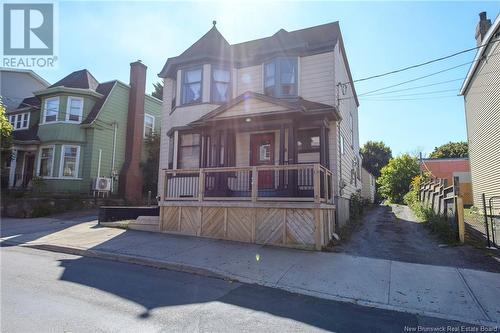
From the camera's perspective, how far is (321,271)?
6.48 meters

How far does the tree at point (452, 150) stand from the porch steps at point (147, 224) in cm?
4934

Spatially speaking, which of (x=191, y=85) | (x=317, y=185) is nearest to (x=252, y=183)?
(x=317, y=185)

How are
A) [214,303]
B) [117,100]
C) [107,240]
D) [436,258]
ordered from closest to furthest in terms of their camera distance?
[214,303]
[436,258]
[107,240]
[117,100]

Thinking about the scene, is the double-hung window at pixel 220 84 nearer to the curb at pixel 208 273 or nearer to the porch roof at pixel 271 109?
the porch roof at pixel 271 109

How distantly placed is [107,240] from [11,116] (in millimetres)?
19407

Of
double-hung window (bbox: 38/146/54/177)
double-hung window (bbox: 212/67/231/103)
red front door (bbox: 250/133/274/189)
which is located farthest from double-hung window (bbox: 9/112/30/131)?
red front door (bbox: 250/133/274/189)

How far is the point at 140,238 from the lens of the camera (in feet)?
30.7

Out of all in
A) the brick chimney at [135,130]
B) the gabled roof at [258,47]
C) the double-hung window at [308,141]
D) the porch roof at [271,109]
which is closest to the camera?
the porch roof at [271,109]

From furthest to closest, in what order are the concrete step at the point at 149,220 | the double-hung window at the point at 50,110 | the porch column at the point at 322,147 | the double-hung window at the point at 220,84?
the double-hung window at the point at 50,110 → the double-hung window at the point at 220,84 → the concrete step at the point at 149,220 → the porch column at the point at 322,147

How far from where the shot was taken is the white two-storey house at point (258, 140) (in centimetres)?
891

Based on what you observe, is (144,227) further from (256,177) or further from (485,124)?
(485,124)

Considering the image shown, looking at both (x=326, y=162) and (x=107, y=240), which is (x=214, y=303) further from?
(x=326, y=162)

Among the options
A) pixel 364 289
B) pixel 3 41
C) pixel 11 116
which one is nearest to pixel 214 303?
pixel 364 289

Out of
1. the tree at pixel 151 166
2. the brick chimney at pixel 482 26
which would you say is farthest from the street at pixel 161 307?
the brick chimney at pixel 482 26
